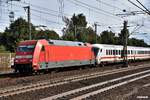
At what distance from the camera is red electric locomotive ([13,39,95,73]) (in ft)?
93.2

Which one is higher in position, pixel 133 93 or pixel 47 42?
pixel 47 42

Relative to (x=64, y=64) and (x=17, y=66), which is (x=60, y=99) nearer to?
(x=17, y=66)

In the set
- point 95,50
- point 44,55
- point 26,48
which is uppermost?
point 26,48

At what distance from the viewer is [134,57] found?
5994cm

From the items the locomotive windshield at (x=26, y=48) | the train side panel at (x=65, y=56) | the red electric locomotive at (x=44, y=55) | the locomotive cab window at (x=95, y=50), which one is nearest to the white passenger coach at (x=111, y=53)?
the locomotive cab window at (x=95, y=50)

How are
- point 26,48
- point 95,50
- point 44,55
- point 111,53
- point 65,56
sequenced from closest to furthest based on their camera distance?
point 26,48 → point 44,55 → point 65,56 → point 95,50 → point 111,53

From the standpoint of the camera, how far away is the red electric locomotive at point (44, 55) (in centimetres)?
2841

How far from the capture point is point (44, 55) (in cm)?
2939

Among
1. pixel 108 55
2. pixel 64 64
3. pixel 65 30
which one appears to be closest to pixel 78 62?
pixel 64 64

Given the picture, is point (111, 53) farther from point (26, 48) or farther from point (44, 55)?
point (26, 48)

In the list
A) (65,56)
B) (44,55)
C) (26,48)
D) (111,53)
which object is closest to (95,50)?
(111,53)

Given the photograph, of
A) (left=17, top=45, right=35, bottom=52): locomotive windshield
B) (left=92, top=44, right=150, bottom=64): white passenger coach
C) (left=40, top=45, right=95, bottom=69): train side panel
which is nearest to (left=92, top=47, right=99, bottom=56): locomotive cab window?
(left=92, top=44, right=150, bottom=64): white passenger coach

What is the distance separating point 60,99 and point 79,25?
321 feet

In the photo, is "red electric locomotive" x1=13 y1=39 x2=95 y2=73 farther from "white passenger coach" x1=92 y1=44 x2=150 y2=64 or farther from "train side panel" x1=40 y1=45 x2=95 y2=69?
"white passenger coach" x1=92 y1=44 x2=150 y2=64
